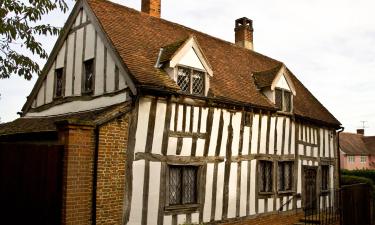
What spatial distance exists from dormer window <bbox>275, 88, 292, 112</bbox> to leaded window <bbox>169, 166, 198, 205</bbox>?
206 inches

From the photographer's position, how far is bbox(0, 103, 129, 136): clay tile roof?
9.29 metres

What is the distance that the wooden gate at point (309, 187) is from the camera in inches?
640

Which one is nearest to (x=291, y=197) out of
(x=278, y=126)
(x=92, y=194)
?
(x=278, y=126)

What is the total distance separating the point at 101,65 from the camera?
1146cm

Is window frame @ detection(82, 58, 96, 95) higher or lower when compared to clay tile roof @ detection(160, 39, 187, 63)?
lower

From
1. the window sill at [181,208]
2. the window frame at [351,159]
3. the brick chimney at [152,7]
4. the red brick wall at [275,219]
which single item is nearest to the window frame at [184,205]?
the window sill at [181,208]

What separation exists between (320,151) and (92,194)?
12.1m

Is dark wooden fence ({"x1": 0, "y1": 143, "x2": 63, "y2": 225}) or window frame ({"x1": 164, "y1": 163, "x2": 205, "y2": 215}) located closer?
dark wooden fence ({"x1": 0, "y1": 143, "x2": 63, "y2": 225})

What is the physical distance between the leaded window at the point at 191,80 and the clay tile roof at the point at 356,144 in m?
49.3

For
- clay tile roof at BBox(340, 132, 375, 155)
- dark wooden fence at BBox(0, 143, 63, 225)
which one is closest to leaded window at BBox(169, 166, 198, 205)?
dark wooden fence at BBox(0, 143, 63, 225)

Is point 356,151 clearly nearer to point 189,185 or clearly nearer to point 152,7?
point 152,7

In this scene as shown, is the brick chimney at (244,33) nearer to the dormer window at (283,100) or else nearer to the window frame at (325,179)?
the dormer window at (283,100)

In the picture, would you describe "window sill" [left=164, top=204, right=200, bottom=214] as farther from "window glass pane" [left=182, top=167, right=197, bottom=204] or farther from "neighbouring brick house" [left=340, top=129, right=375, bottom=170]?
"neighbouring brick house" [left=340, top=129, right=375, bottom=170]

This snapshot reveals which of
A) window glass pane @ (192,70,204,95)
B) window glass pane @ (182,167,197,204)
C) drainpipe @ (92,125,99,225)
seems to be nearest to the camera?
drainpipe @ (92,125,99,225)
